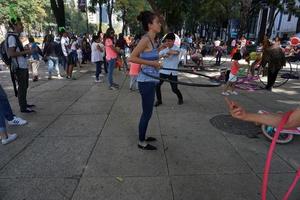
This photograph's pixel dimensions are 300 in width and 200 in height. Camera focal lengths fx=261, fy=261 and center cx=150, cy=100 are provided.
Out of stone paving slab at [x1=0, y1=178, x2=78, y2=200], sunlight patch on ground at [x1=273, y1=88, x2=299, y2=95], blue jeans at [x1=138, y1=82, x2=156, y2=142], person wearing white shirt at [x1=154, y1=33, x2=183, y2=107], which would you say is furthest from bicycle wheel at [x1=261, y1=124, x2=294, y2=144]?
sunlight patch on ground at [x1=273, y1=88, x2=299, y2=95]

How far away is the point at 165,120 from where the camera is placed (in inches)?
218

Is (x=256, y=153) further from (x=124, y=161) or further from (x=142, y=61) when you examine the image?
(x=142, y=61)

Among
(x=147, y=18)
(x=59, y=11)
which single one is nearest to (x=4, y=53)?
(x=147, y=18)

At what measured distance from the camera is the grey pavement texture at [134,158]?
3057mm

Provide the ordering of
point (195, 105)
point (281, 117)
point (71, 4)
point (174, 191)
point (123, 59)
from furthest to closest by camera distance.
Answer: point (71, 4)
point (123, 59)
point (195, 105)
point (174, 191)
point (281, 117)

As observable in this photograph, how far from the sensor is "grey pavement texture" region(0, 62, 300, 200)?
10.0 ft

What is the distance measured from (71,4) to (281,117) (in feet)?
317

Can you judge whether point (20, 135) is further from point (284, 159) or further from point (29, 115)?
point (284, 159)

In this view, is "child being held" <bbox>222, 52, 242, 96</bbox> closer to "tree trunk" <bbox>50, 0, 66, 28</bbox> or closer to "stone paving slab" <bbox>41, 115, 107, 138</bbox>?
"stone paving slab" <bbox>41, 115, 107, 138</bbox>

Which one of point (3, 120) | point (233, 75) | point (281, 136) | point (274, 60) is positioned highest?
point (274, 60)

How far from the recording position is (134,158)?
3826 mm

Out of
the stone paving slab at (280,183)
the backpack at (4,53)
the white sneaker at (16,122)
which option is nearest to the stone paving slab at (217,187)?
A: the stone paving slab at (280,183)

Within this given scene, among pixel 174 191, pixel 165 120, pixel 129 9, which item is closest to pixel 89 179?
pixel 174 191

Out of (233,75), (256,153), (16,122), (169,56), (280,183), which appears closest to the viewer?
(280,183)
